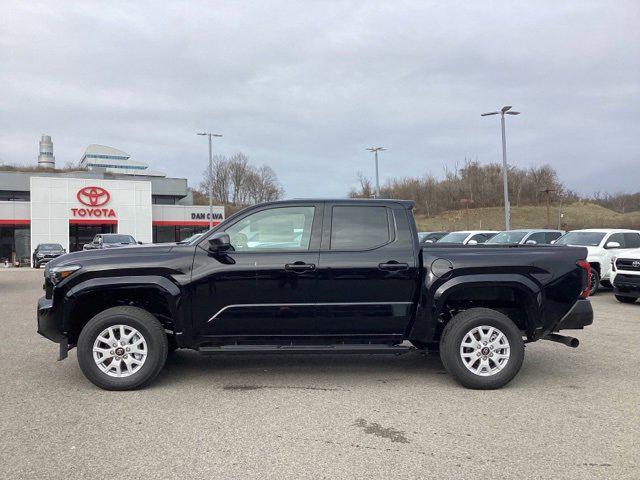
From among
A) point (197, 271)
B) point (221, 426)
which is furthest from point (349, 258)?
point (221, 426)

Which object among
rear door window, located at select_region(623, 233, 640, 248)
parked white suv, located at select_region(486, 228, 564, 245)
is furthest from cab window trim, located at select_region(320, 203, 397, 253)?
parked white suv, located at select_region(486, 228, 564, 245)

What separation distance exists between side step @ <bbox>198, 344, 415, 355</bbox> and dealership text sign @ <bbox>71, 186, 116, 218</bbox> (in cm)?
4022

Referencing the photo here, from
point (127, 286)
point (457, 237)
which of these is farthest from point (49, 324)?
point (457, 237)

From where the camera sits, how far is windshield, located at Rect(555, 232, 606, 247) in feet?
46.7

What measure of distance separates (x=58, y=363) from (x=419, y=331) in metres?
4.26

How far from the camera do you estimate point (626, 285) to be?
37.9 ft

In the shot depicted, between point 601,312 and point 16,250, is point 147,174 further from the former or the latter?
point 601,312

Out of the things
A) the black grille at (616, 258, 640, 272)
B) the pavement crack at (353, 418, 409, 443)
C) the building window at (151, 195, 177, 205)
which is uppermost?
the building window at (151, 195, 177, 205)

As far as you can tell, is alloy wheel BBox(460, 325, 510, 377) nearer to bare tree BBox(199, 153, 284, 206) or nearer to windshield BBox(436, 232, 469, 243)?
windshield BBox(436, 232, 469, 243)

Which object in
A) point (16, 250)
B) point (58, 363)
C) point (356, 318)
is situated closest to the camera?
point (356, 318)

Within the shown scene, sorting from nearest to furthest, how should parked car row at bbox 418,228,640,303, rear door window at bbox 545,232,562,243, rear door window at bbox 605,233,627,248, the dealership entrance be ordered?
1. parked car row at bbox 418,228,640,303
2. rear door window at bbox 605,233,627,248
3. rear door window at bbox 545,232,562,243
4. the dealership entrance

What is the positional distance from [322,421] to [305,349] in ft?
3.40

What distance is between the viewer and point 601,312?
34.9 feet

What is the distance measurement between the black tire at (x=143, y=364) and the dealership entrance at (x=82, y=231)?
1586 inches
